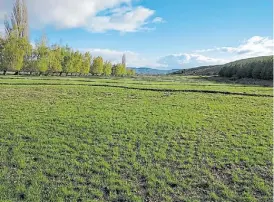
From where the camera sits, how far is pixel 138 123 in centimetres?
1458

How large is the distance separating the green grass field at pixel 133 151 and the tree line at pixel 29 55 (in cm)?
3713

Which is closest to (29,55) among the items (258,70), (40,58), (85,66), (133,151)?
(40,58)

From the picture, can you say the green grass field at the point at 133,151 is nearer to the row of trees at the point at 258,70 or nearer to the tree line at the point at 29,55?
the tree line at the point at 29,55

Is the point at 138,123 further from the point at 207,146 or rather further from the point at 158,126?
the point at 207,146

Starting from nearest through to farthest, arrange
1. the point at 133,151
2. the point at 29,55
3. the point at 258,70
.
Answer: the point at 133,151 < the point at 29,55 < the point at 258,70

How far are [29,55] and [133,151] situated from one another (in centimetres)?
5487

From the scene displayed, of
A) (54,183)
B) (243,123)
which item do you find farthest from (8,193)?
(243,123)

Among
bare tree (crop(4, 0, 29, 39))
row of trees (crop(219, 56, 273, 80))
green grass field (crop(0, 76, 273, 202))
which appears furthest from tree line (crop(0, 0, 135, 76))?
row of trees (crop(219, 56, 273, 80))

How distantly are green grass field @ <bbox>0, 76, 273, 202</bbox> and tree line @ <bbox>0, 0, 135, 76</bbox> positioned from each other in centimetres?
3713

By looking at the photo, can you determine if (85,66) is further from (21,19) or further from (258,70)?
(258,70)

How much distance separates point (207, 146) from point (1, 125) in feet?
35.1

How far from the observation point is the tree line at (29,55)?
168ft

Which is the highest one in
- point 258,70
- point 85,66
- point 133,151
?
point 85,66

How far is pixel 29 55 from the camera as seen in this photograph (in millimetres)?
58250
